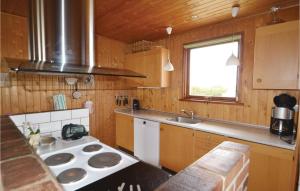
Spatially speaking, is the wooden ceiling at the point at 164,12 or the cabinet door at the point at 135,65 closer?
the wooden ceiling at the point at 164,12

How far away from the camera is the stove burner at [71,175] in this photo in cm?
98

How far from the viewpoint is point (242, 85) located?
6.88 ft

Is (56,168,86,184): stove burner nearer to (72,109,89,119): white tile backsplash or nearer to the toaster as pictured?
the toaster

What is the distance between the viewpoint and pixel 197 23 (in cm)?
225

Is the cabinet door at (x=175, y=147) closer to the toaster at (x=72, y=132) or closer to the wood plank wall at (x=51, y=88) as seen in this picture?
the toaster at (x=72, y=132)

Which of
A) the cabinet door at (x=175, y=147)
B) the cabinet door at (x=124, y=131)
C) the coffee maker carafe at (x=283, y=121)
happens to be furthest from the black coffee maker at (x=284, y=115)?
the cabinet door at (x=124, y=131)

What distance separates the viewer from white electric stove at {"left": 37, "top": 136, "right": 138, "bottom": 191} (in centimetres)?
101

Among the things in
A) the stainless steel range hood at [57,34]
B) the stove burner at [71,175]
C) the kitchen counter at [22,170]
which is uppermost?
the stainless steel range hood at [57,34]

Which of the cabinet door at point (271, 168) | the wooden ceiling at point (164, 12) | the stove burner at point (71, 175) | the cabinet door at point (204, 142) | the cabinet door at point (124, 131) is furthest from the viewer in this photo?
the cabinet door at point (124, 131)

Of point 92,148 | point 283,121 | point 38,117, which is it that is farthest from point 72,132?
point 283,121

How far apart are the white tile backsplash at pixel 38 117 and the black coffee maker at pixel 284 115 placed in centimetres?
261

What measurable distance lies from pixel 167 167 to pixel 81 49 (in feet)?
6.61

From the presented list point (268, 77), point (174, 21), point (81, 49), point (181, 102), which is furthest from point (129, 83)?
point (268, 77)

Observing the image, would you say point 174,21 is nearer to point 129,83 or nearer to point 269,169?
point 129,83
